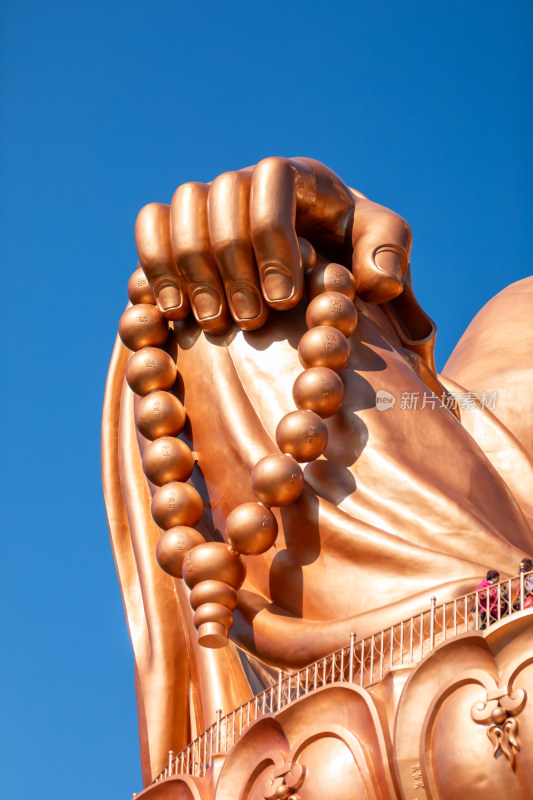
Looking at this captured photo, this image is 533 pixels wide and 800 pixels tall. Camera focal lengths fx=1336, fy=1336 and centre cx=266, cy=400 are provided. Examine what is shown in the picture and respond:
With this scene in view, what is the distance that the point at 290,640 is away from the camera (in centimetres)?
636

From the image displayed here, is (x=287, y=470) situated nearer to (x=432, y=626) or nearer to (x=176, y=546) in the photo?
(x=176, y=546)

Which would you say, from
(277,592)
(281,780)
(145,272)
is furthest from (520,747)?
(145,272)

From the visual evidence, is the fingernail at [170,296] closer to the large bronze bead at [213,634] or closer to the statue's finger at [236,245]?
the statue's finger at [236,245]

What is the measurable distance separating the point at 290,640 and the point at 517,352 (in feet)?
12.0

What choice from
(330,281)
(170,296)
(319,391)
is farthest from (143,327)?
(319,391)

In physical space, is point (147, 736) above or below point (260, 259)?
below

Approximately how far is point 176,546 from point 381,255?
6.47ft

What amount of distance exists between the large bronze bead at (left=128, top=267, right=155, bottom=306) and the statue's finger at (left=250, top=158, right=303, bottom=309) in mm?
763

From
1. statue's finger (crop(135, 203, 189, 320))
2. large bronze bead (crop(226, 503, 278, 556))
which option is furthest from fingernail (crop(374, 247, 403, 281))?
large bronze bead (crop(226, 503, 278, 556))

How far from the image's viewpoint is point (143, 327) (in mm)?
7426

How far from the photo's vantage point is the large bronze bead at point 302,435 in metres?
6.54

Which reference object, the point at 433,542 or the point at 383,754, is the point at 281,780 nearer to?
the point at 383,754

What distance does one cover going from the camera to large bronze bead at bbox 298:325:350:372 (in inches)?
268

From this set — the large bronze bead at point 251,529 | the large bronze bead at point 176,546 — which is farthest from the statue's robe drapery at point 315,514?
the large bronze bead at point 176,546
